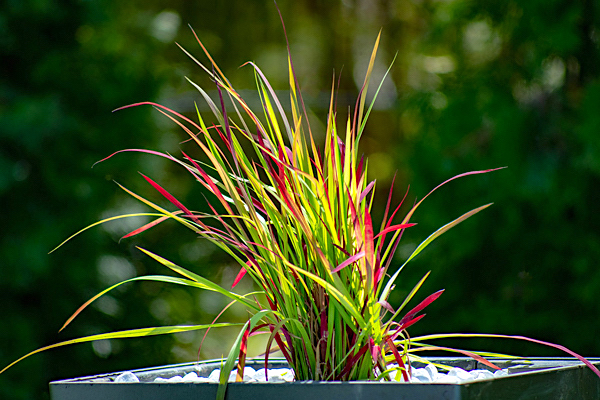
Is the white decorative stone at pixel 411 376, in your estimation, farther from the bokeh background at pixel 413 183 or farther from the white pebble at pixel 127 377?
the bokeh background at pixel 413 183

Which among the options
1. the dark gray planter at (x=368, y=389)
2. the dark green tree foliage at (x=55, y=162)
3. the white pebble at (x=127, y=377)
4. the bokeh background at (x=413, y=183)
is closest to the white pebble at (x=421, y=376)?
the dark gray planter at (x=368, y=389)

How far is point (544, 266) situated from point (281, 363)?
181cm

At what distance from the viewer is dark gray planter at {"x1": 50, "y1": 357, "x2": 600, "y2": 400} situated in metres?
0.65

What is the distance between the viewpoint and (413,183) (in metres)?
2.83

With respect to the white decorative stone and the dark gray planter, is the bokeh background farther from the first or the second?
the dark gray planter

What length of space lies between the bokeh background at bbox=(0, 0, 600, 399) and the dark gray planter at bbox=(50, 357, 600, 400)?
177cm

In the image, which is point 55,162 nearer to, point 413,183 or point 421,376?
point 413,183

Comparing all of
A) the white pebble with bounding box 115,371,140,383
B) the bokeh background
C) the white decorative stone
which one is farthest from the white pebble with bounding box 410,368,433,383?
the bokeh background

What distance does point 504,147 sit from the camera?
2611 millimetres

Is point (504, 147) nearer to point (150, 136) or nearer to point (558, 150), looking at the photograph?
point (558, 150)

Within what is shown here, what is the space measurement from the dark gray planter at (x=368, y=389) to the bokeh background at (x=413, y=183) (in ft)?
5.80

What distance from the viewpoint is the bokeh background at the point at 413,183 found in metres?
2.54

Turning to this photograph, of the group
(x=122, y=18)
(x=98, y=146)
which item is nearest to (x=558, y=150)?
(x=98, y=146)

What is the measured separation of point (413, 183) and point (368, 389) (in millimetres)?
2228
